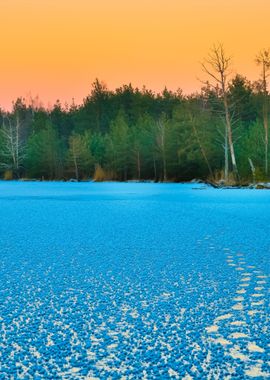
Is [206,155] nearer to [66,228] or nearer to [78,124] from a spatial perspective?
[66,228]

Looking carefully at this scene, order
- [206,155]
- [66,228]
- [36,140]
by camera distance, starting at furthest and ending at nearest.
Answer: [36,140] < [206,155] < [66,228]

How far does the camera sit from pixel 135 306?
5.25m

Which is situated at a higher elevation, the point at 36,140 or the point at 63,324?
the point at 36,140

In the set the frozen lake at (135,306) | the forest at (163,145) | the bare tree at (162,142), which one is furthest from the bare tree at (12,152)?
the frozen lake at (135,306)

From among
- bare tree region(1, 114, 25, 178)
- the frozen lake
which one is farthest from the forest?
the frozen lake

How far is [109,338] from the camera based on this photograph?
422cm

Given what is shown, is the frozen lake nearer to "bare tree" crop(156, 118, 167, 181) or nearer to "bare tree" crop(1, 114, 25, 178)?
"bare tree" crop(156, 118, 167, 181)

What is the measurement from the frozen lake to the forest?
85.5 feet

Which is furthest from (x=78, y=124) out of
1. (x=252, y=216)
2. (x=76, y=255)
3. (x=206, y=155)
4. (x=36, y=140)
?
(x=76, y=255)

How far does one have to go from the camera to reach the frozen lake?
3652mm

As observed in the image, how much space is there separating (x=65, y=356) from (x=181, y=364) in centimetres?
90

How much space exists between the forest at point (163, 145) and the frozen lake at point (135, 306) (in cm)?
2605

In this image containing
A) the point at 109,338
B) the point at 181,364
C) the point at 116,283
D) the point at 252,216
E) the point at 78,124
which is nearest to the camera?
the point at 181,364

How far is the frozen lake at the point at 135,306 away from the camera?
365cm
